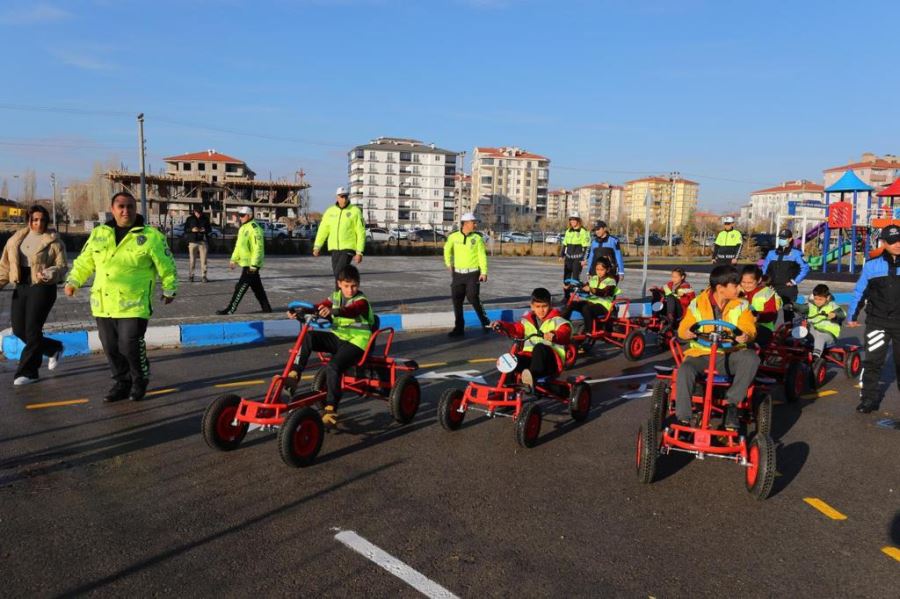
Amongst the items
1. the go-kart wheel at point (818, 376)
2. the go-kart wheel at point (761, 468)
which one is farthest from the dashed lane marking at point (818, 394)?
the go-kart wheel at point (761, 468)

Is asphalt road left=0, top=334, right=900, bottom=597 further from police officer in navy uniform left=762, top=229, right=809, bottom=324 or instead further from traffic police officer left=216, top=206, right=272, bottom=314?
traffic police officer left=216, top=206, right=272, bottom=314

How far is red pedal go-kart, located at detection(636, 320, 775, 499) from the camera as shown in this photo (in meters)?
4.24

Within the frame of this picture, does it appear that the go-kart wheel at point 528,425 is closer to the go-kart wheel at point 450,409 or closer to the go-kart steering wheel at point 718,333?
the go-kart wheel at point 450,409

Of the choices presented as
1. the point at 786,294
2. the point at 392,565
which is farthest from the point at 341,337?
the point at 786,294

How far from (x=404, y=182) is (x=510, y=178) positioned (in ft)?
81.9

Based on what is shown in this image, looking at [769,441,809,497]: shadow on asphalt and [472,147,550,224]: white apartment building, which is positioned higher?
[472,147,550,224]: white apartment building

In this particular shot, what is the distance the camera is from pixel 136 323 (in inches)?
232

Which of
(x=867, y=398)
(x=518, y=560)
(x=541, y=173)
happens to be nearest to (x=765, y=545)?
(x=518, y=560)

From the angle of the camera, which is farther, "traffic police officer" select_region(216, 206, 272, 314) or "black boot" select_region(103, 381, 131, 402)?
"traffic police officer" select_region(216, 206, 272, 314)

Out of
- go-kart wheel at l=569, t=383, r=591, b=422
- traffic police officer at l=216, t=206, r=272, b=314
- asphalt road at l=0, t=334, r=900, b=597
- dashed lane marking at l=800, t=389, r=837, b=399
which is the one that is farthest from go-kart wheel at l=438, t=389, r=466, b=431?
traffic police officer at l=216, t=206, r=272, b=314

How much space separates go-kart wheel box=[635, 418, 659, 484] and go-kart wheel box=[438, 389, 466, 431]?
1542 millimetres

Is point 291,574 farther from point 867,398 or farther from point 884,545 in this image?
point 867,398

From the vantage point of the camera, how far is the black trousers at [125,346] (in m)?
5.89

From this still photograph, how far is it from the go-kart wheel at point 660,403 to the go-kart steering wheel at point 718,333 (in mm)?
463
